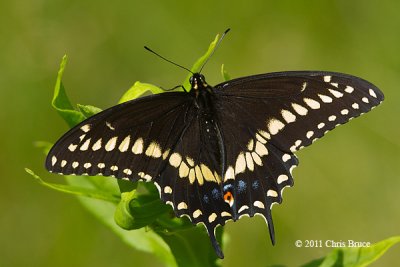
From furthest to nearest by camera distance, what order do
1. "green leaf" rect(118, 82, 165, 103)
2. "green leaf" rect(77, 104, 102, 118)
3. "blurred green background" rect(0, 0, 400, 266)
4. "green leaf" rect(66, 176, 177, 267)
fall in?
1. "blurred green background" rect(0, 0, 400, 266)
2. "green leaf" rect(66, 176, 177, 267)
3. "green leaf" rect(118, 82, 165, 103)
4. "green leaf" rect(77, 104, 102, 118)

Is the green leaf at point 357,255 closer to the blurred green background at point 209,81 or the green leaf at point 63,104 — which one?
the green leaf at point 63,104

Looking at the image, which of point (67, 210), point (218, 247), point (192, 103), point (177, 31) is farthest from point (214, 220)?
point (177, 31)

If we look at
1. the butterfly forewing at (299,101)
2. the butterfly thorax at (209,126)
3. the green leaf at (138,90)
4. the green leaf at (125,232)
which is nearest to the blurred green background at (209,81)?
the green leaf at (125,232)

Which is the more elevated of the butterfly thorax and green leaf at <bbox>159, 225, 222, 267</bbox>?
the butterfly thorax

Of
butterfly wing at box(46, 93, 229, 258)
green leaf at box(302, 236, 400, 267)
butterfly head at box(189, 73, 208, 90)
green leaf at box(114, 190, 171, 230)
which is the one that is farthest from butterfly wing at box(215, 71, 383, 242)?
green leaf at box(114, 190, 171, 230)

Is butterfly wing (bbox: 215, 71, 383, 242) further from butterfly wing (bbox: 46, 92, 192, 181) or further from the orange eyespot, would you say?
butterfly wing (bbox: 46, 92, 192, 181)

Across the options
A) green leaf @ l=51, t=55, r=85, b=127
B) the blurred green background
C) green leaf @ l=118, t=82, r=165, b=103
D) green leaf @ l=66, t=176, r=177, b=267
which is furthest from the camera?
the blurred green background

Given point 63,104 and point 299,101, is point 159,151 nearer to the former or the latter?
point 63,104
